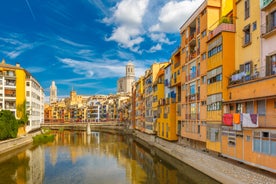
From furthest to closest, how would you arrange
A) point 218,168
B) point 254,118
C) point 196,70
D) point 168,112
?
point 168,112, point 196,70, point 218,168, point 254,118

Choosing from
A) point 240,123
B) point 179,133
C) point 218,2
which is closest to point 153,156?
point 179,133

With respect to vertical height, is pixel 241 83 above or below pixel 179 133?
above

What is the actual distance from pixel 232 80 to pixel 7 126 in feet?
156

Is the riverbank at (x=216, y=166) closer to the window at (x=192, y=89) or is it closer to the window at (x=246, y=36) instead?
the window at (x=192, y=89)

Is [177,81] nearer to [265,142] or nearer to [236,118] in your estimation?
[236,118]

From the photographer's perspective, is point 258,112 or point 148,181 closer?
point 258,112

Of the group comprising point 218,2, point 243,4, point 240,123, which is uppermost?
point 218,2

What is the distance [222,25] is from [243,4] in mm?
2912

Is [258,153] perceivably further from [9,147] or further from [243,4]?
[9,147]

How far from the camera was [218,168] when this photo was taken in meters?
26.6

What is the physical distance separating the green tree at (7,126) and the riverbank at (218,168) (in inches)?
1370

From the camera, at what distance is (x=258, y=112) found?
23.1 m

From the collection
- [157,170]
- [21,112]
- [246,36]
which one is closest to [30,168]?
[157,170]

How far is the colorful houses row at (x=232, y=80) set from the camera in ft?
72.9
